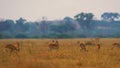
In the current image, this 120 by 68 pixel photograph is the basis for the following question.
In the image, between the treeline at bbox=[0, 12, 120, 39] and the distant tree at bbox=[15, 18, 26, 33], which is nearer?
the treeline at bbox=[0, 12, 120, 39]

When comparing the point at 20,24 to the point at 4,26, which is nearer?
the point at 4,26

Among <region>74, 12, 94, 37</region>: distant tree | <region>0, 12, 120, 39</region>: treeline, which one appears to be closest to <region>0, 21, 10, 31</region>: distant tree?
<region>0, 12, 120, 39</region>: treeline

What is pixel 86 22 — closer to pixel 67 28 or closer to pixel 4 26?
pixel 67 28

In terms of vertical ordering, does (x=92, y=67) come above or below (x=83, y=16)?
below

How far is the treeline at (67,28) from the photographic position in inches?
3189

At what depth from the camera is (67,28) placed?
82.8m

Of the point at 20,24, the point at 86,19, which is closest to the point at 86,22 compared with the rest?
the point at 86,19

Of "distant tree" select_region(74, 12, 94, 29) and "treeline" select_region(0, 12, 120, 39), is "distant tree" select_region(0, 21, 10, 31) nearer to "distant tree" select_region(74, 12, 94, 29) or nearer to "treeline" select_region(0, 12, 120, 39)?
"treeline" select_region(0, 12, 120, 39)

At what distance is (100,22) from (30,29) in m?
20.6

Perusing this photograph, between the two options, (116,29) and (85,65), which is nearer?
(85,65)

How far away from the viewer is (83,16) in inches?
3440

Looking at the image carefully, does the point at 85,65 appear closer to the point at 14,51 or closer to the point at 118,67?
the point at 118,67

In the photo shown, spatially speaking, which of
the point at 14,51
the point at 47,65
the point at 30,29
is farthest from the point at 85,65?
the point at 30,29

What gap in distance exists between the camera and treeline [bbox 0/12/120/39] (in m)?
81.0
